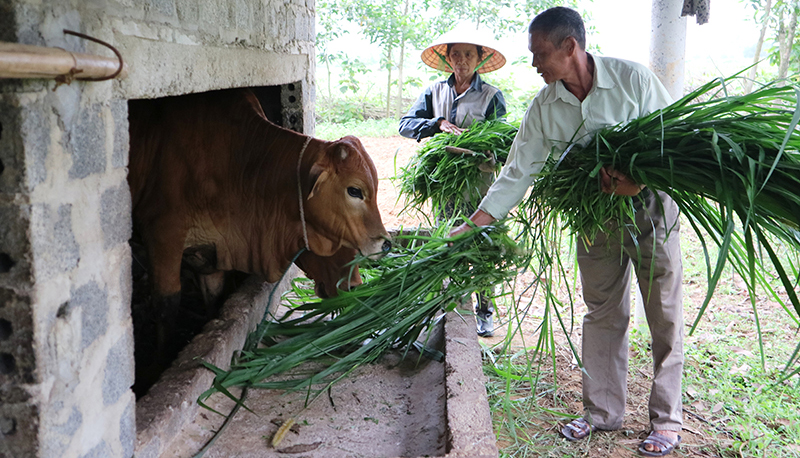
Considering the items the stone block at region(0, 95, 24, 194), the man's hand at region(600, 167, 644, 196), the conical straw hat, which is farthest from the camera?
the conical straw hat

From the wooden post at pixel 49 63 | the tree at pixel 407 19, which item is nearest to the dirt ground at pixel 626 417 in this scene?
the wooden post at pixel 49 63

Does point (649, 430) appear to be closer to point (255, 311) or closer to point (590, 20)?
point (255, 311)

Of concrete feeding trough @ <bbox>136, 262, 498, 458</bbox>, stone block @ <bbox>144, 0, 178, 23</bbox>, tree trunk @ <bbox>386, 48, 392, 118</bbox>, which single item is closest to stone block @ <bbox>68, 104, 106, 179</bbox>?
stone block @ <bbox>144, 0, 178, 23</bbox>

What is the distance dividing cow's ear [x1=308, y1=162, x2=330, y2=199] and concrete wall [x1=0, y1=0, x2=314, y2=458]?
3.03 feet

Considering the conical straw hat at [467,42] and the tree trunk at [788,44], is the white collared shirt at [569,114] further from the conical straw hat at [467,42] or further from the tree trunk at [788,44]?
the tree trunk at [788,44]

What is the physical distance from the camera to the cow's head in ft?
10.0

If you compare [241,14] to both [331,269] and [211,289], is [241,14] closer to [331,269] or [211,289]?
[331,269]

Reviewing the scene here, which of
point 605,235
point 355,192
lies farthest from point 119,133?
point 605,235

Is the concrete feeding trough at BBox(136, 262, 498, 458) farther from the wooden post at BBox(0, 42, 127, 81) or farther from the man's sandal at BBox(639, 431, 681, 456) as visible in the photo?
the wooden post at BBox(0, 42, 127, 81)

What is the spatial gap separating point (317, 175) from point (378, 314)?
0.73 m

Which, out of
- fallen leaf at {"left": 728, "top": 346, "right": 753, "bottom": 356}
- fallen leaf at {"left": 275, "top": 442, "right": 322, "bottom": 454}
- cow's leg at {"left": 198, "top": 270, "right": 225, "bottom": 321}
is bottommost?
fallen leaf at {"left": 728, "top": 346, "right": 753, "bottom": 356}

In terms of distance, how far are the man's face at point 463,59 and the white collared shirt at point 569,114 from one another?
1425 millimetres

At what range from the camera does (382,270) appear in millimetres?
3742

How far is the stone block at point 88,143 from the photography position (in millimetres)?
1669
